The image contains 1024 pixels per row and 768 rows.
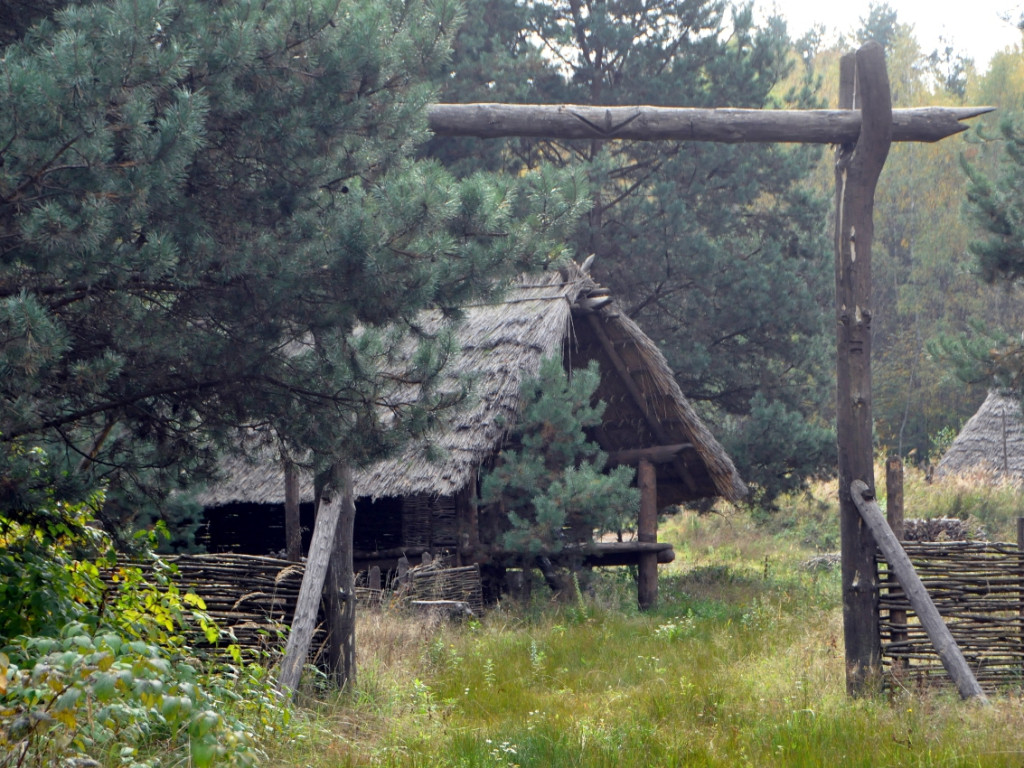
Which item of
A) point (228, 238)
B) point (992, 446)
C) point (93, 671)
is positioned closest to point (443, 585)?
point (228, 238)

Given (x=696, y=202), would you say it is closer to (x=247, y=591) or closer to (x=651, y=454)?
(x=651, y=454)

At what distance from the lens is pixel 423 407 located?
17.2ft

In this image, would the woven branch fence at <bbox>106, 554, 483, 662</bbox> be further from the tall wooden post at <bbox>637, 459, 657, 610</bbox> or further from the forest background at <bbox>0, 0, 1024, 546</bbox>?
the tall wooden post at <bbox>637, 459, 657, 610</bbox>

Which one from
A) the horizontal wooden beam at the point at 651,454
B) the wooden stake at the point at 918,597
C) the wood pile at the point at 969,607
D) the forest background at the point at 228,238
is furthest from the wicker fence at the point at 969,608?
the horizontal wooden beam at the point at 651,454

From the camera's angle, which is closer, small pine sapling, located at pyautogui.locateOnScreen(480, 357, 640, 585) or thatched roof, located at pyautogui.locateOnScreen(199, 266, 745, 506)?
thatched roof, located at pyautogui.locateOnScreen(199, 266, 745, 506)

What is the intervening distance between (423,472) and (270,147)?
20.6 ft

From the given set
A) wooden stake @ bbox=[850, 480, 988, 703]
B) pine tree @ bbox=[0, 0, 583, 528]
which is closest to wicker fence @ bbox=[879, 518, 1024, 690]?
wooden stake @ bbox=[850, 480, 988, 703]

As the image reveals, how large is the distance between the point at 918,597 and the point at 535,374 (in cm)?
576

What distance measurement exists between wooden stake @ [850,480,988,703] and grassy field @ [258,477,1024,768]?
0.14 metres

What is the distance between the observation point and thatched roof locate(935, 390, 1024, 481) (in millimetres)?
22047

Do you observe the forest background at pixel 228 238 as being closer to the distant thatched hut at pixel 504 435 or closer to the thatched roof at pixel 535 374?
the thatched roof at pixel 535 374

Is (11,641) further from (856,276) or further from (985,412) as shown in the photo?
(985,412)

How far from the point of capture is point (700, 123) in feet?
22.8

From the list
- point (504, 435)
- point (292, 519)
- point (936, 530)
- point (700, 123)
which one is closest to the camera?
point (700, 123)
